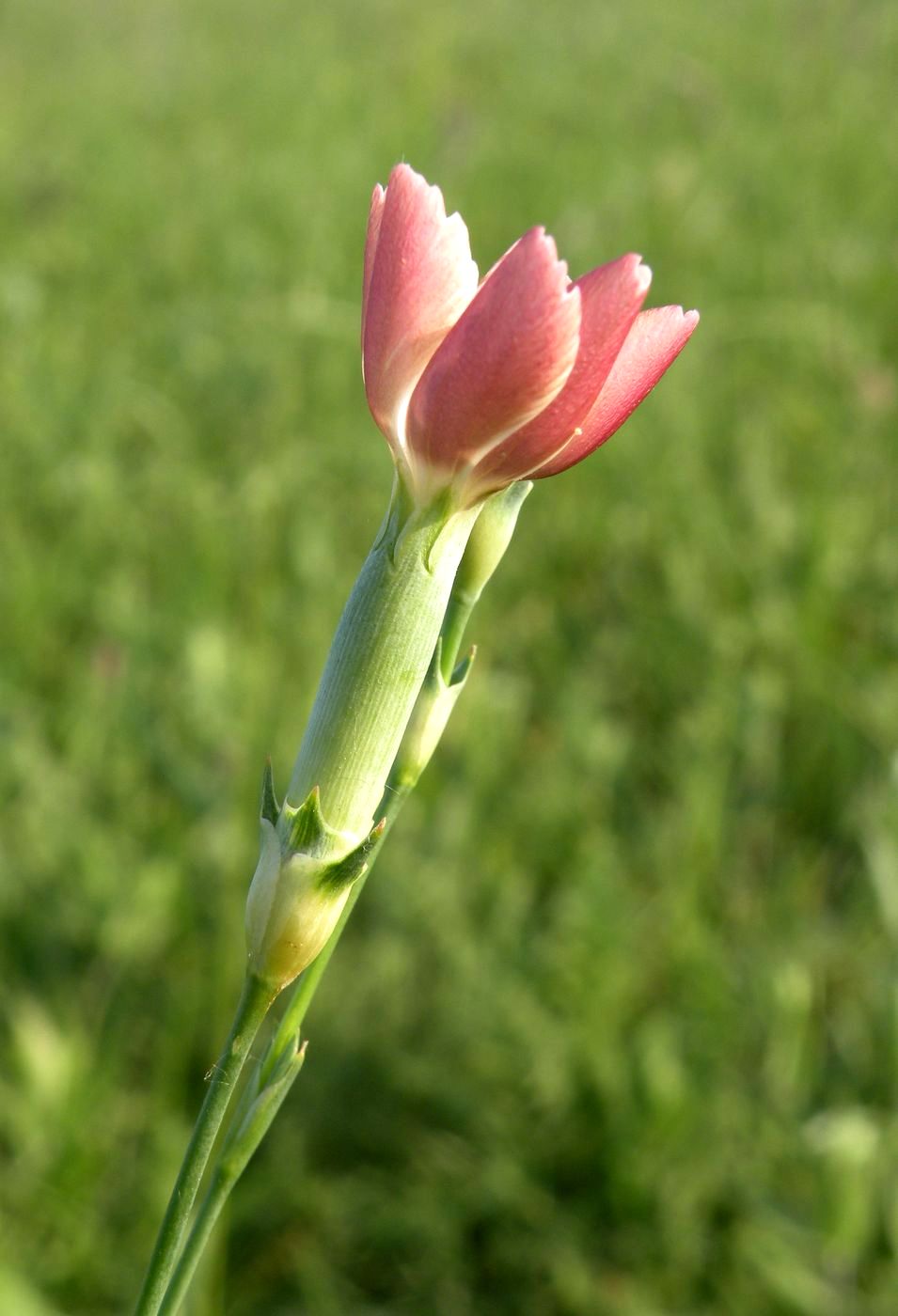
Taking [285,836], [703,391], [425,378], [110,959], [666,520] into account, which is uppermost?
[703,391]

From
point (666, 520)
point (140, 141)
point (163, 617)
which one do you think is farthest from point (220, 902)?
point (140, 141)

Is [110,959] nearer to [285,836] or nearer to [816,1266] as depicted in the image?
[816,1266]

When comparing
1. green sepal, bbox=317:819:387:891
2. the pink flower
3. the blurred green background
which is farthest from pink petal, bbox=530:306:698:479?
the blurred green background

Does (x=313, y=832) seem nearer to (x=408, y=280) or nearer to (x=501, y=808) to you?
(x=408, y=280)

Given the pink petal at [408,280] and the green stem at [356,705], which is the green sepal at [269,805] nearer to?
the green stem at [356,705]

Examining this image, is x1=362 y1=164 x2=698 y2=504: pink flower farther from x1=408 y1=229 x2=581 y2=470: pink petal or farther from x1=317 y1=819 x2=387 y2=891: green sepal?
x1=317 y1=819 x2=387 y2=891: green sepal

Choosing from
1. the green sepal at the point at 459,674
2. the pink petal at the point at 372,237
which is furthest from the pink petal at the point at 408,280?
the green sepal at the point at 459,674
